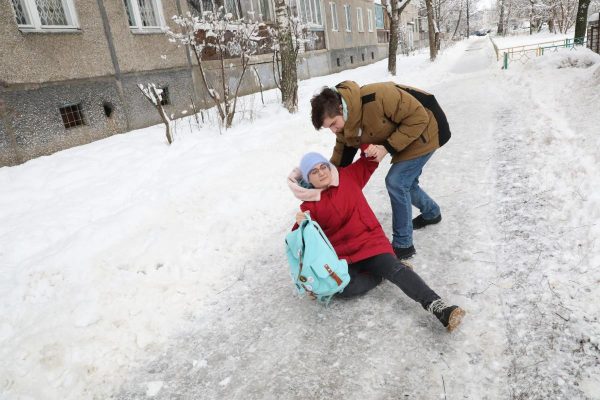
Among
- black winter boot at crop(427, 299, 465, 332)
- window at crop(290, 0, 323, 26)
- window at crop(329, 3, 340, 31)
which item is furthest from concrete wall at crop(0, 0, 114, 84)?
window at crop(329, 3, 340, 31)

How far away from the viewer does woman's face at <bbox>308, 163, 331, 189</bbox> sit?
114 inches

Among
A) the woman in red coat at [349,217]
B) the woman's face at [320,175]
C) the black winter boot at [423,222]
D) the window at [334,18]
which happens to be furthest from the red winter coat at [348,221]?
the window at [334,18]

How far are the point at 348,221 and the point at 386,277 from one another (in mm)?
499

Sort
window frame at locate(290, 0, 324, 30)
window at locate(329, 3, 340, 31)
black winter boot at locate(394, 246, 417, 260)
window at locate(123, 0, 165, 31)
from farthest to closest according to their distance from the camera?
window at locate(329, 3, 340, 31), window frame at locate(290, 0, 324, 30), window at locate(123, 0, 165, 31), black winter boot at locate(394, 246, 417, 260)

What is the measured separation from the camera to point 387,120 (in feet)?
9.96

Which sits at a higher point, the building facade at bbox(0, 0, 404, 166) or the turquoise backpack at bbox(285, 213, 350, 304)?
the building facade at bbox(0, 0, 404, 166)

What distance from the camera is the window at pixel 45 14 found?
7.52m

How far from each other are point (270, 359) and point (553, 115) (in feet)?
22.3

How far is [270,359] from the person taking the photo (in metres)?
2.65

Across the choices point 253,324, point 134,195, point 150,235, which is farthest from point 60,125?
point 253,324

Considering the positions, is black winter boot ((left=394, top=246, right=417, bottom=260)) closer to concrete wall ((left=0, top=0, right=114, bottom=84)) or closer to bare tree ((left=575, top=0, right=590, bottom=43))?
concrete wall ((left=0, top=0, right=114, bottom=84))

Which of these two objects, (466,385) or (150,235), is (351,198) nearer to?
Answer: (466,385)

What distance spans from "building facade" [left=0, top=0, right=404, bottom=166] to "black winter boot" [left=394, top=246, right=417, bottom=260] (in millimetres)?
7054

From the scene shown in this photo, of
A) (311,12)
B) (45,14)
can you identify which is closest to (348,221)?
(45,14)
